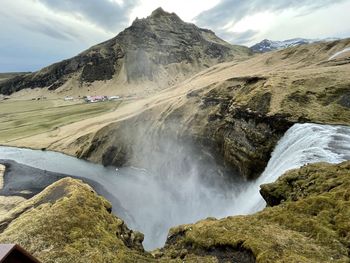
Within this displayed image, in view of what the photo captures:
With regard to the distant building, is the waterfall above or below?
below

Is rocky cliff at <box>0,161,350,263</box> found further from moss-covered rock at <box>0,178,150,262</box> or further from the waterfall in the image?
the waterfall

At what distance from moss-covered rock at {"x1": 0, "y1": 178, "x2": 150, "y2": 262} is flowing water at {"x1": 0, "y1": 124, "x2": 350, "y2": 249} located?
19.3 meters

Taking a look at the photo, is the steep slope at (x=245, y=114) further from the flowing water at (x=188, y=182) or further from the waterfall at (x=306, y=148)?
the flowing water at (x=188, y=182)

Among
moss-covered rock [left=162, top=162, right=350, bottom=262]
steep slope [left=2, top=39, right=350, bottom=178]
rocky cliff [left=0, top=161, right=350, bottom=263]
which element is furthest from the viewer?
steep slope [left=2, top=39, right=350, bottom=178]

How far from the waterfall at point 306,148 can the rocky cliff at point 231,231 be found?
7492 mm

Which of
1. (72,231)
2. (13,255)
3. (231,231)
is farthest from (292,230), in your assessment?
(13,255)

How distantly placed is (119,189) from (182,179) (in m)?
16.1

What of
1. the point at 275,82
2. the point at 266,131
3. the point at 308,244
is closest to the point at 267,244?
the point at 308,244

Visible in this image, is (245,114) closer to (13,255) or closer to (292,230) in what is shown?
(292,230)

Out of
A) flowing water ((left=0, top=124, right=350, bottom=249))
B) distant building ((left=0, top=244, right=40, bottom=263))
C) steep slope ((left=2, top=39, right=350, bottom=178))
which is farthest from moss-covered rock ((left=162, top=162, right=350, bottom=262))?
steep slope ((left=2, top=39, right=350, bottom=178))

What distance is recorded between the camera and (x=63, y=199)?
30562mm

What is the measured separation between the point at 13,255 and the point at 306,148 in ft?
136

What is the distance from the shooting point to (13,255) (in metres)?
6.43

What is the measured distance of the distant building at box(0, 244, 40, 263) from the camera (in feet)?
19.9
